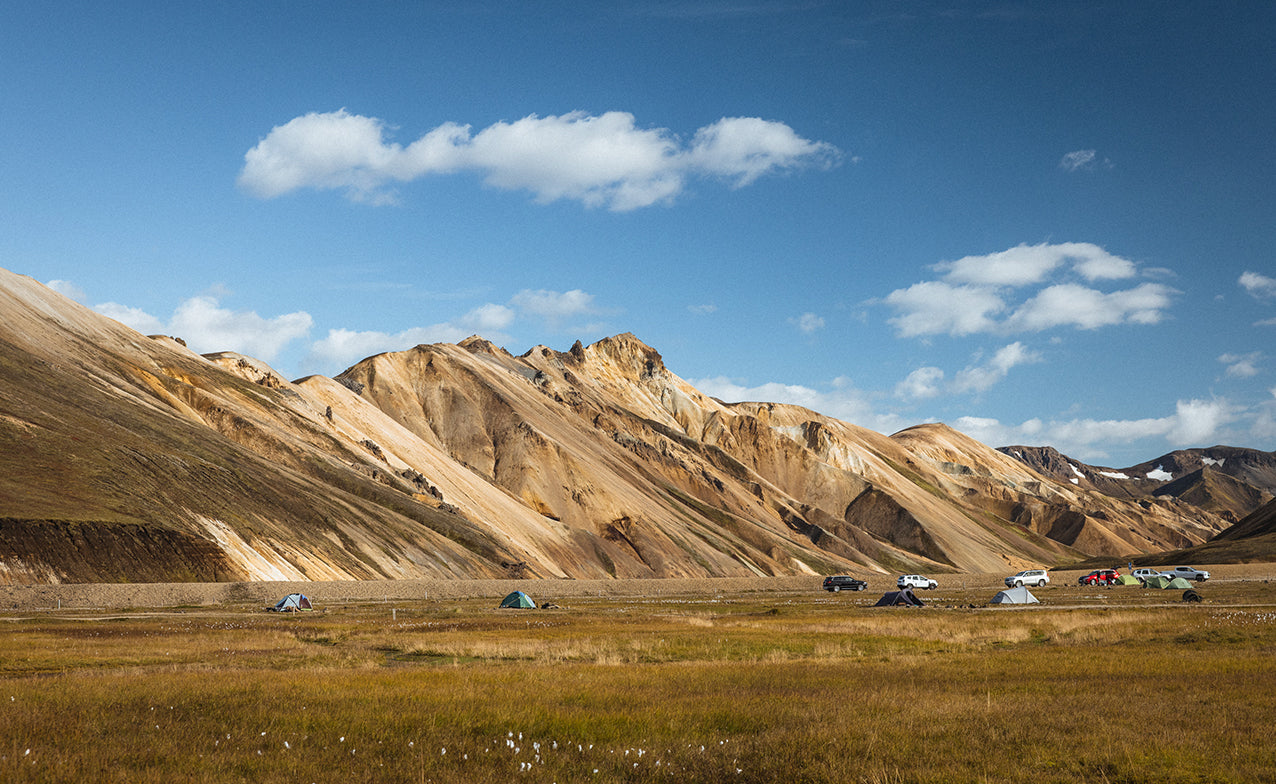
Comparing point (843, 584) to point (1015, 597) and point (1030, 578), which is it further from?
point (1015, 597)

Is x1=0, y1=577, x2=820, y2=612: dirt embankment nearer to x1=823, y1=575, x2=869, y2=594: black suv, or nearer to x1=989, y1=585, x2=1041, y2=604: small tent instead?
x1=823, y1=575, x2=869, y2=594: black suv

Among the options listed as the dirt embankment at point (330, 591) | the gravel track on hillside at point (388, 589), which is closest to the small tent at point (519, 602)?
the dirt embankment at point (330, 591)

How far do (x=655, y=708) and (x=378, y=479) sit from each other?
10203 centimetres

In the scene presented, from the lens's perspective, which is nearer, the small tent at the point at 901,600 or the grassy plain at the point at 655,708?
the grassy plain at the point at 655,708

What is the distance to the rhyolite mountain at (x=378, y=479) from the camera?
7556cm

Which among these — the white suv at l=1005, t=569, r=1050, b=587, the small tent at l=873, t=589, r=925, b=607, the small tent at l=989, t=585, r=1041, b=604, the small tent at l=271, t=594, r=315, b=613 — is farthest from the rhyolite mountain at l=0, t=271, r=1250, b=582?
the small tent at l=989, t=585, r=1041, b=604

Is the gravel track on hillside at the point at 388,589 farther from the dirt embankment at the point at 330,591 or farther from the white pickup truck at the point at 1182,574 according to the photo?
the white pickup truck at the point at 1182,574

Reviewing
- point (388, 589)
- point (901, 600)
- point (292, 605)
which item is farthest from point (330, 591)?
point (901, 600)

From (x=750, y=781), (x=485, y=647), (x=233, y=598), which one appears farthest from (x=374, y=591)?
(x=750, y=781)

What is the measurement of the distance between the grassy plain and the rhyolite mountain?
47.7 m

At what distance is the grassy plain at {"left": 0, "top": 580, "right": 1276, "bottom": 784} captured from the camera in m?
11.9

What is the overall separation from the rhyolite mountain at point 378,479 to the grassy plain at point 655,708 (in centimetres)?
4765

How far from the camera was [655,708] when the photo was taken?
53.1ft

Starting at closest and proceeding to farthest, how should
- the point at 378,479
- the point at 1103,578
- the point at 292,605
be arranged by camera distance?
1. the point at 292,605
2. the point at 1103,578
3. the point at 378,479
